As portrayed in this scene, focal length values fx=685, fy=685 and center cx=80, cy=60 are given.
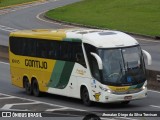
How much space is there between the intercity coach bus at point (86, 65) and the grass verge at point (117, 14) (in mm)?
23571

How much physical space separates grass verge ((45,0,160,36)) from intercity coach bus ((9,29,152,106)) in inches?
928

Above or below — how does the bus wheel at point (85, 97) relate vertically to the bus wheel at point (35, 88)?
above

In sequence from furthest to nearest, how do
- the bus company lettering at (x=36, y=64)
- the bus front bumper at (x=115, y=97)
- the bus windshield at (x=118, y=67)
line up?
the bus company lettering at (x=36, y=64) → the bus windshield at (x=118, y=67) → the bus front bumper at (x=115, y=97)

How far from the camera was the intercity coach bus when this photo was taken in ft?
84.7

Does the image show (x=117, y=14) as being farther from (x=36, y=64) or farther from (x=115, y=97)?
(x=115, y=97)

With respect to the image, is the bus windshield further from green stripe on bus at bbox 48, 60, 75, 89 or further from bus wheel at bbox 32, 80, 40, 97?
bus wheel at bbox 32, 80, 40, 97

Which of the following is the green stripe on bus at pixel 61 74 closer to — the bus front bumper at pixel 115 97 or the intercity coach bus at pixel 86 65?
the intercity coach bus at pixel 86 65

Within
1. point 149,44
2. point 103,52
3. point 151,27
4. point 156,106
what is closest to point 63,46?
point 103,52

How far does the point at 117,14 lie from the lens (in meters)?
65.6

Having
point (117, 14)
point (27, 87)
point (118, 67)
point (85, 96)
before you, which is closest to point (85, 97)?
point (85, 96)

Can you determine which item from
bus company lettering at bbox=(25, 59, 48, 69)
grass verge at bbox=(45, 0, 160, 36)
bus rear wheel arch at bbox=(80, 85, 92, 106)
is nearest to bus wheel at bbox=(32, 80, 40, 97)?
bus company lettering at bbox=(25, 59, 48, 69)

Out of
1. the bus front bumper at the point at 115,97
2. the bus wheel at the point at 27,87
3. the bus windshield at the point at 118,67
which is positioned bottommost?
the bus wheel at the point at 27,87

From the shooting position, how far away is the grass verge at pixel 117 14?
57.6 meters

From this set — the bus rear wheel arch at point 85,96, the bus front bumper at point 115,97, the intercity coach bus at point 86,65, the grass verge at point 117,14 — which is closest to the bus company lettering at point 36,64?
the intercity coach bus at point 86,65
